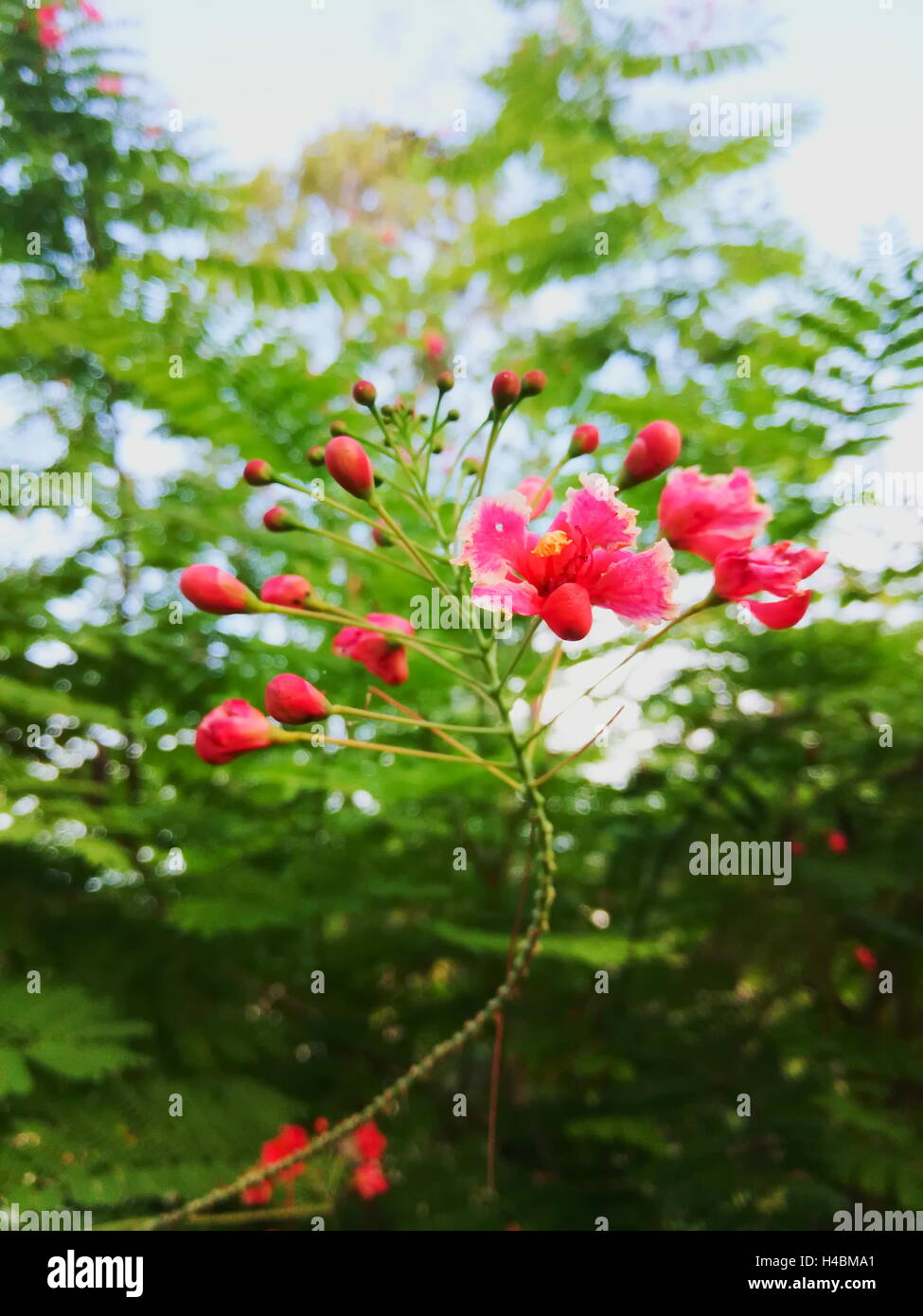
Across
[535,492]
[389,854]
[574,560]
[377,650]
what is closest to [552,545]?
[574,560]

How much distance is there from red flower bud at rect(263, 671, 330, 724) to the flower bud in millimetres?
212

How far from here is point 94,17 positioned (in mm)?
2742

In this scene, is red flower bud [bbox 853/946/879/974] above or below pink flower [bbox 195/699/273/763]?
below

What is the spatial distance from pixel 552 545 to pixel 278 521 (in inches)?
13.8

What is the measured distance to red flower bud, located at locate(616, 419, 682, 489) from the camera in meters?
0.94

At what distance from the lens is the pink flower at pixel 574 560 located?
29.5 inches

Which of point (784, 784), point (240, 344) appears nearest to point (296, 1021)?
point (784, 784)

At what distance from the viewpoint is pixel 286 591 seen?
91 centimetres

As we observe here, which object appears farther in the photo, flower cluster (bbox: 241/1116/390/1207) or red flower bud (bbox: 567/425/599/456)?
flower cluster (bbox: 241/1116/390/1207)

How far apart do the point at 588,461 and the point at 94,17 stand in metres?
2.44

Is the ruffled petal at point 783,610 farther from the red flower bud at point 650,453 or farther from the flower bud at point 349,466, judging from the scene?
the flower bud at point 349,466

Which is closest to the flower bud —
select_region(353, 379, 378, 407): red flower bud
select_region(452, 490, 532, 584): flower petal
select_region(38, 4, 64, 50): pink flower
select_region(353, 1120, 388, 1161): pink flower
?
select_region(353, 379, 378, 407): red flower bud

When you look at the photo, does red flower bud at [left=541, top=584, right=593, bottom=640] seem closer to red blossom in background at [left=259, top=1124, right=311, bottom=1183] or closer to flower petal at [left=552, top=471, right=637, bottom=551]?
flower petal at [left=552, top=471, right=637, bottom=551]

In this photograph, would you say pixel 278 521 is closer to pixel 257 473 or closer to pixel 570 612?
pixel 257 473
